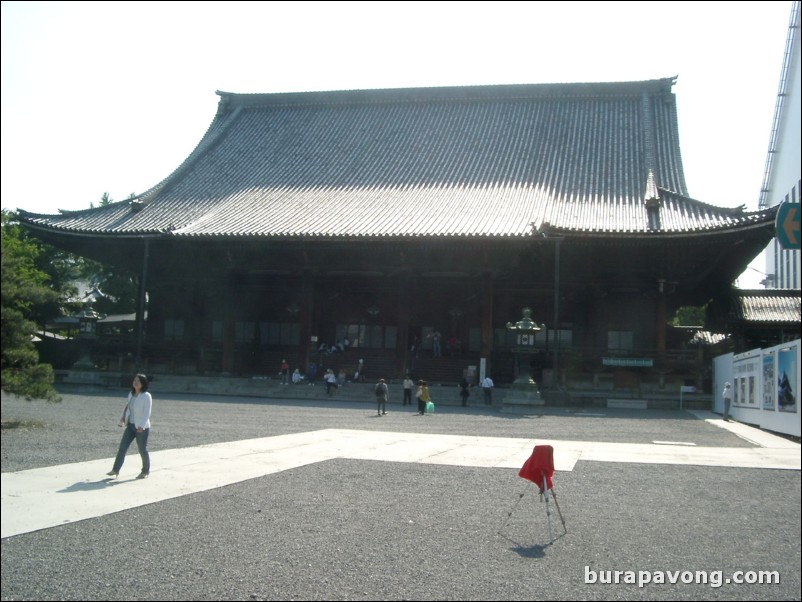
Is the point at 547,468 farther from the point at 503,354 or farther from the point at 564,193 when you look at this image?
A: the point at 564,193

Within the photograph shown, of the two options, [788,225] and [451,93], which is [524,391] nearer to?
[788,225]

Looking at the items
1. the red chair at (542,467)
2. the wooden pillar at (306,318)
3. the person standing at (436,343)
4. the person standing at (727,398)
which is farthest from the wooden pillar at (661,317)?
the red chair at (542,467)

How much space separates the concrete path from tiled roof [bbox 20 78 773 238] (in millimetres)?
12522

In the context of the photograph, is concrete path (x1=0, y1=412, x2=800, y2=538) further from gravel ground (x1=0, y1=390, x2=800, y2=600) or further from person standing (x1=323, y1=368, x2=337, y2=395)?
person standing (x1=323, y1=368, x2=337, y2=395)

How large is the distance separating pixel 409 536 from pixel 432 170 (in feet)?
92.8

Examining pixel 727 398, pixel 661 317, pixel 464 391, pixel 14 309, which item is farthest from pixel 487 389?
pixel 14 309

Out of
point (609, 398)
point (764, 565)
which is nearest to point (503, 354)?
point (609, 398)

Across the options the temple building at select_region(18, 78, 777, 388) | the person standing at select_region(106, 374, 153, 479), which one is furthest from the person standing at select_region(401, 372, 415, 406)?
the person standing at select_region(106, 374, 153, 479)

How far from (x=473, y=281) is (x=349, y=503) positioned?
2145 cm

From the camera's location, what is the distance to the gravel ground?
4.98 m

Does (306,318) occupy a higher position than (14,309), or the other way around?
(306,318)

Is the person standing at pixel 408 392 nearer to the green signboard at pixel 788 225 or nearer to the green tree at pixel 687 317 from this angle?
the green signboard at pixel 788 225

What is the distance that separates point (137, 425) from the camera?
8062 mm

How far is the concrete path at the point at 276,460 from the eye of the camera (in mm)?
6344
